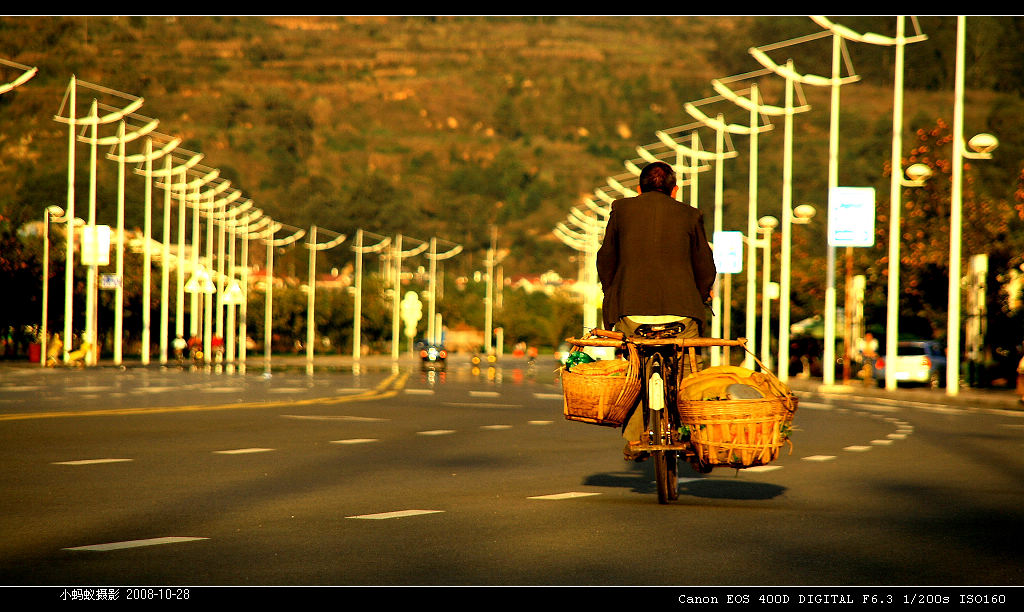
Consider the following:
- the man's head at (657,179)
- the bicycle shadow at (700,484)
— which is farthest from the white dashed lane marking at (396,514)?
the man's head at (657,179)

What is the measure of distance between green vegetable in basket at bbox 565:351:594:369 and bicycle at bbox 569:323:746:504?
517 mm

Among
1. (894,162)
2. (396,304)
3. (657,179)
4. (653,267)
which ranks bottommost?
(396,304)

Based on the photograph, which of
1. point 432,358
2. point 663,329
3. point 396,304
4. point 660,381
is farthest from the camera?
point 396,304

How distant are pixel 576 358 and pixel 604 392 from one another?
0.96 metres

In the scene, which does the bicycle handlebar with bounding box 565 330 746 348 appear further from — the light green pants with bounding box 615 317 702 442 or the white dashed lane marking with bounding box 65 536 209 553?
the white dashed lane marking with bounding box 65 536 209 553

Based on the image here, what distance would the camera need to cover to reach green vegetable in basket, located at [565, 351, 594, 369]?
1091 centimetres

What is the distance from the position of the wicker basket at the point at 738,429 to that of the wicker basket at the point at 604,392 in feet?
1.50

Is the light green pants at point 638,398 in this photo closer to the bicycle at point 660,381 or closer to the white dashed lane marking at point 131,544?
the bicycle at point 660,381

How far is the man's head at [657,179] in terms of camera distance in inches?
418

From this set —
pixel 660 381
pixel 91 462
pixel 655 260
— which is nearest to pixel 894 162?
pixel 91 462

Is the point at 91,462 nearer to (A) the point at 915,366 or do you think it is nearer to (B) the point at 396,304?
(A) the point at 915,366

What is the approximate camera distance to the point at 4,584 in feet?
22.8

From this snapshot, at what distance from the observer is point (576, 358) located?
11039 mm
